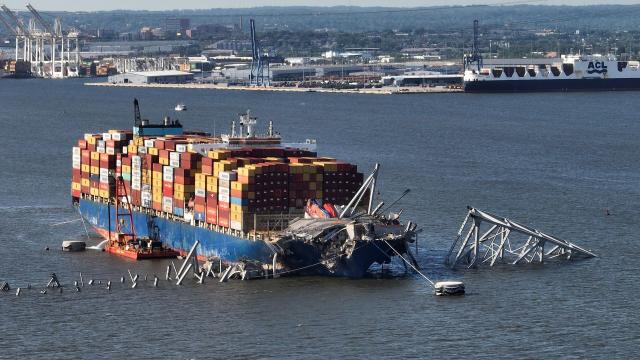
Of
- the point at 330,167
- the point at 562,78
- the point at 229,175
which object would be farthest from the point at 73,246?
the point at 562,78

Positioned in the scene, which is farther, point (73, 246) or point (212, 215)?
point (73, 246)

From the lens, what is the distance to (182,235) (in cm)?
5322

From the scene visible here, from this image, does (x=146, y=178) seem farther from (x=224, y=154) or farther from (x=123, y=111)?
(x=123, y=111)

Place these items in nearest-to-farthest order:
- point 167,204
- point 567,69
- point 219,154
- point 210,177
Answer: point 210,177 < point 219,154 < point 167,204 < point 567,69

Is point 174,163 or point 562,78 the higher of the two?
point 562,78

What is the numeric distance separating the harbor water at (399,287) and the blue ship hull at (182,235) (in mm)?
920

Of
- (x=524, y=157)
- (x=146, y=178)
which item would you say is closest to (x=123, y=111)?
(x=524, y=157)

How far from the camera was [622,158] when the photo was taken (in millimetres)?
86875

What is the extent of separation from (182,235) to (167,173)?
109 inches

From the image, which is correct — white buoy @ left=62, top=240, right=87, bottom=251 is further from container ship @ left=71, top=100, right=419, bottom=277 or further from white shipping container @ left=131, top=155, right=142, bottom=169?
white shipping container @ left=131, top=155, right=142, bottom=169

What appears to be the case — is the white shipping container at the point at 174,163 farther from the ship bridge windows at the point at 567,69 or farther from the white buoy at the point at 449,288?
the ship bridge windows at the point at 567,69

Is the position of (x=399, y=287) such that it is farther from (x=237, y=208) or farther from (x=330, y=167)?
(x=237, y=208)

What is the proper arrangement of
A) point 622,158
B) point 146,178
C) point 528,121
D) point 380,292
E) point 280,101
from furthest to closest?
point 280,101 < point 528,121 < point 622,158 < point 146,178 < point 380,292

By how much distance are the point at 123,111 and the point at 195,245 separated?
89.1 meters
